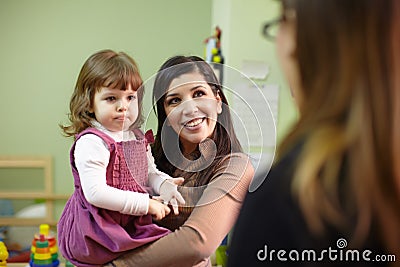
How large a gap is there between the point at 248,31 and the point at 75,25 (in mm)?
1155

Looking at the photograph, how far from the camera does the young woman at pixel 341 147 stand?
421 mm

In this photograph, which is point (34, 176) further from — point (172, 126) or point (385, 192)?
point (385, 192)

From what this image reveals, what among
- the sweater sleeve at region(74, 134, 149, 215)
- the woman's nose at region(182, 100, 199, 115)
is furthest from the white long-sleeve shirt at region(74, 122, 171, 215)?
the woman's nose at region(182, 100, 199, 115)

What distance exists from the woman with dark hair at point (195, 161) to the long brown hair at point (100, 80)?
0.19ft

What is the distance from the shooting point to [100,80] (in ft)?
2.95

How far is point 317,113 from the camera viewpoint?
0.44 meters

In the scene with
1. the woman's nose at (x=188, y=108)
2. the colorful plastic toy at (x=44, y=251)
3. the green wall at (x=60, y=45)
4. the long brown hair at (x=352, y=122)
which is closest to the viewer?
the long brown hair at (x=352, y=122)

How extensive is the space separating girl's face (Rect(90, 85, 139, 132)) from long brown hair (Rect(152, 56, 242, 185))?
0.06 metres

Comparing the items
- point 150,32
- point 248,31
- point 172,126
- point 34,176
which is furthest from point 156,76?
point 34,176

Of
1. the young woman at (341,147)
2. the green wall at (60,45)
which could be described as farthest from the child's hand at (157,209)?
the green wall at (60,45)

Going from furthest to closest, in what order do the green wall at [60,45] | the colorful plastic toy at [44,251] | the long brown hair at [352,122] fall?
the green wall at [60,45], the colorful plastic toy at [44,251], the long brown hair at [352,122]

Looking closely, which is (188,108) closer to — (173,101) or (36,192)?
(173,101)

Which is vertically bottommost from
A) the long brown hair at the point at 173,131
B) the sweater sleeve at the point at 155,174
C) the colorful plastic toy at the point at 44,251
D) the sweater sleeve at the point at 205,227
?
the colorful plastic toy at the point at 44,251

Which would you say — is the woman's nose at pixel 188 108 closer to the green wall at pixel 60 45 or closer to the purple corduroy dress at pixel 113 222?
the purple corduroy dress at pixel 113 222
